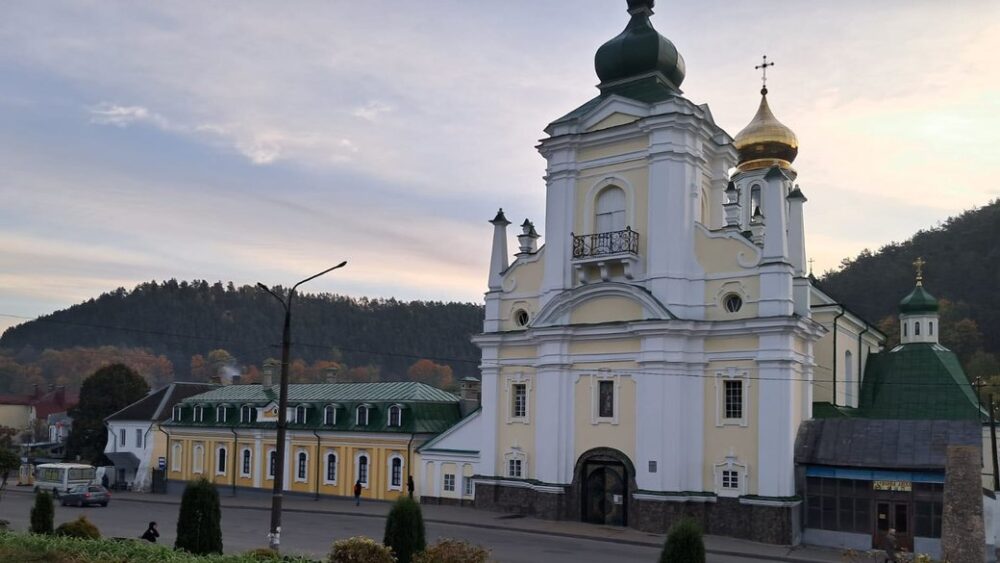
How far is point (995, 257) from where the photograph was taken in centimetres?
8688

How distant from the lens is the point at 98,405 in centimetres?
6078

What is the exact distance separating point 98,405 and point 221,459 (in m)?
19.8

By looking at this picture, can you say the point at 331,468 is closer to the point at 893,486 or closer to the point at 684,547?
the point at 893,486

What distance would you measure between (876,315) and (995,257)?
39.9 ft

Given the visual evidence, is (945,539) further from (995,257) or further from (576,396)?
(995,257)

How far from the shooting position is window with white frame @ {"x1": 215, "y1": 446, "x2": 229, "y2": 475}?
149 feet

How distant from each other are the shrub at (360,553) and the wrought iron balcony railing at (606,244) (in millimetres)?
17519

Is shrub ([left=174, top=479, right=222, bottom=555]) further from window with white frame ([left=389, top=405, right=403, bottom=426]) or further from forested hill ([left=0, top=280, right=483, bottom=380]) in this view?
forested hill ([left=0, top=280, right=483, bottom=380])

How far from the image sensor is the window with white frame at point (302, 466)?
4194cm

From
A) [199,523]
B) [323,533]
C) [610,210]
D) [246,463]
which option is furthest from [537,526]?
[246,463]

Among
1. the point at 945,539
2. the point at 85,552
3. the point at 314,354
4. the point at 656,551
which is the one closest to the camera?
the point at 85,552

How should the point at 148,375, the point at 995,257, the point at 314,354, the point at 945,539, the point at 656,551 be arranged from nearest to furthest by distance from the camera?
the point at 945,539 < the point at 656,551 < the point at 995,257 < the point at 148,375 < the point at 314,354

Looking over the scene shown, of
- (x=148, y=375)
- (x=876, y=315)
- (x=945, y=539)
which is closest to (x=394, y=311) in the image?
(x=148, y=375)

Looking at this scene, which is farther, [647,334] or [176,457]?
[176,457]
